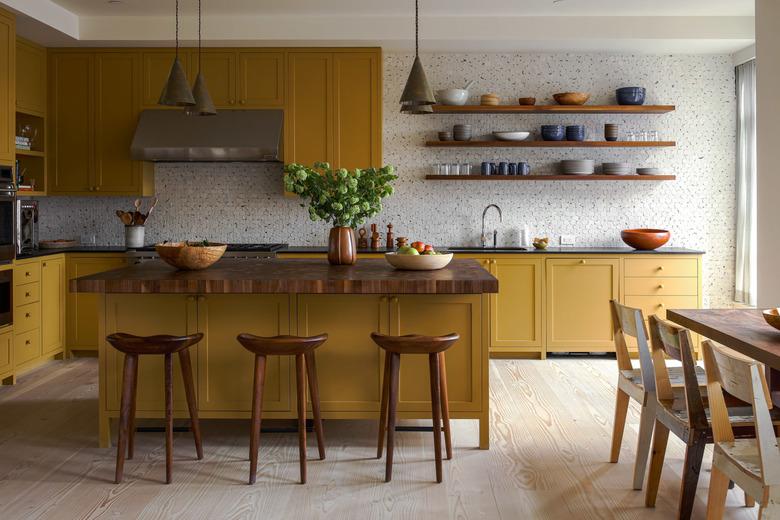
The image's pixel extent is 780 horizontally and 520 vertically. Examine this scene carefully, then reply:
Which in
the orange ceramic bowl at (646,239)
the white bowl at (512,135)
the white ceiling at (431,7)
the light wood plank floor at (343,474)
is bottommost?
the light wood plank floor at (343,474)

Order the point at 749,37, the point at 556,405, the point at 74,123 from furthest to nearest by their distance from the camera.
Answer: the point at 74,123, the point at 749,37, the point at 556,405

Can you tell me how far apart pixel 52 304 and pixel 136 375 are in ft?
9.50

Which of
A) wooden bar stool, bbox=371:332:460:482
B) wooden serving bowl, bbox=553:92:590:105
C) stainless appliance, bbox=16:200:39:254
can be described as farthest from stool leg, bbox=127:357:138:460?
wooden serving bowl, bbox=553:92:590:105

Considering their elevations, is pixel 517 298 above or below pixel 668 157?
below

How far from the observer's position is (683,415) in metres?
2.93

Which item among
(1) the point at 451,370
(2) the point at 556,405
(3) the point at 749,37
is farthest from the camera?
(3) the point at 749,37

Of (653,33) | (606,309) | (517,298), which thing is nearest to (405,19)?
(653,33)

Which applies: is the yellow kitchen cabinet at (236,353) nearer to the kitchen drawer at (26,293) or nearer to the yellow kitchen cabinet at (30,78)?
the kitchen drawer at (26,293)

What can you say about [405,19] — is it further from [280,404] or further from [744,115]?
[280,404]

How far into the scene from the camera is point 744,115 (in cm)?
643

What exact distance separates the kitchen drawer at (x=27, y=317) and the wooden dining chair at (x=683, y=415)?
4436mm

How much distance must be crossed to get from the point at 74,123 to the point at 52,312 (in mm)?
1637

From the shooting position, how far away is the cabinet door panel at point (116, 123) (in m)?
6.39

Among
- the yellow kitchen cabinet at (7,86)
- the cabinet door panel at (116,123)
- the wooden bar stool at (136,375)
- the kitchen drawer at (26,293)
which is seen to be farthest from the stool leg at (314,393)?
the cabinet door panel at (116,123)
